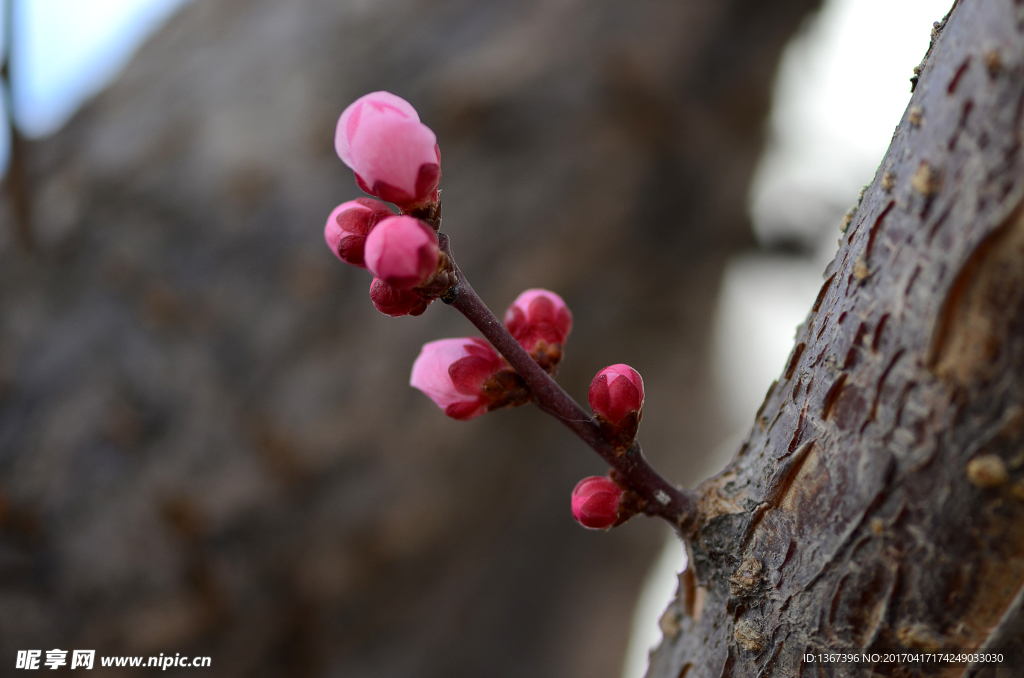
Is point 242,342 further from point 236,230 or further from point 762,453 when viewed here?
point 762,453

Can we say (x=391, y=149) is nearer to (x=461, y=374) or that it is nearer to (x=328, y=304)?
(x=461, y=374)

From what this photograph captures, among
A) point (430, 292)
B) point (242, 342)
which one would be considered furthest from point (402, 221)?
point (242, 342)

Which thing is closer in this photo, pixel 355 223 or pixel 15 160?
pixel 355 223

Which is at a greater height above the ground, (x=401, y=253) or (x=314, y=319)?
(x=314, y=319)

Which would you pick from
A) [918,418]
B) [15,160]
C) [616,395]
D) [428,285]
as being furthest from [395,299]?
[15,160]

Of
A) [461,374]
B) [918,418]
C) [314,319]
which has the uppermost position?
[314,319]

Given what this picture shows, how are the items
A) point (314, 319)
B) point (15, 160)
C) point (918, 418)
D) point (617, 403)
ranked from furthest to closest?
point (314, 319) < point (15, 160) < point (617, 403) < point (918, 418)

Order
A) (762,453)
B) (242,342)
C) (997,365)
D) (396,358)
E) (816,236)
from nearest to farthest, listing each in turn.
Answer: (997,365), (762,453), (242,342), (396,358), (816,236)
